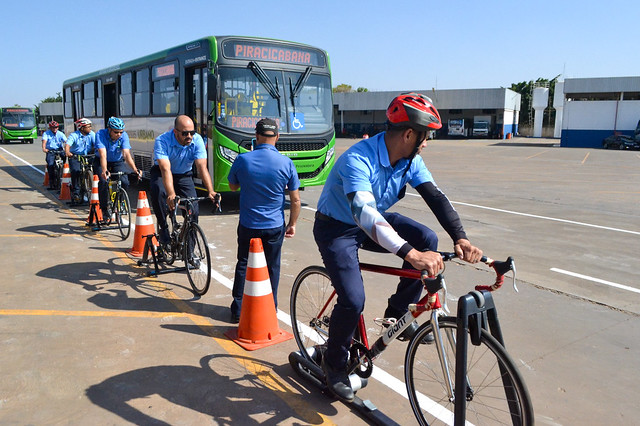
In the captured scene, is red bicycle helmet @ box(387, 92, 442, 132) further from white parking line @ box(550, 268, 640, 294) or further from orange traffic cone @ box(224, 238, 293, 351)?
white parking line @ box(550, 268, 640, 294)

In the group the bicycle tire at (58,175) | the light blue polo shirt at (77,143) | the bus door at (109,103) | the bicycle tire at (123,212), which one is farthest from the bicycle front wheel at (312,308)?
the bus door at (109,103)

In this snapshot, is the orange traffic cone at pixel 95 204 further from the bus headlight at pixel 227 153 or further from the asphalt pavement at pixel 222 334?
the bus headlight at pixel 227 153

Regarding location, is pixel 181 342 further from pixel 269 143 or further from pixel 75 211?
pixel 75 211

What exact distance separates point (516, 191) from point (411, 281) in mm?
12260

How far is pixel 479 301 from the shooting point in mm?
2492

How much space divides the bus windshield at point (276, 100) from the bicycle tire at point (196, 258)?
15.6 ft

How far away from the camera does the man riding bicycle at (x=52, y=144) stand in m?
13.6

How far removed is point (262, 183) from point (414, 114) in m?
1.94

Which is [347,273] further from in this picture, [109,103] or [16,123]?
[16,123]

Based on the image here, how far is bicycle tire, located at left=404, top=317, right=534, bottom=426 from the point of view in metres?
2.41

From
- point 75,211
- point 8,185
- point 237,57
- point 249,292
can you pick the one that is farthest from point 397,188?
point 8,185

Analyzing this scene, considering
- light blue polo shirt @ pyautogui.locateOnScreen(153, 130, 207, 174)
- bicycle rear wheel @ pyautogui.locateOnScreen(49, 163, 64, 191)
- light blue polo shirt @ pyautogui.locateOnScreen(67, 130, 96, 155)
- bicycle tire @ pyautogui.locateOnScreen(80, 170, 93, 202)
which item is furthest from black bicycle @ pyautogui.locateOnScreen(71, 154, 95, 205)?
light blue polo shirt @ pyautogui.locateOnScreen(153, 130, 207, 174)

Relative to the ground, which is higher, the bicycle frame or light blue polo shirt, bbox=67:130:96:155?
light blue polo shirt, bbox=67:130:96:155

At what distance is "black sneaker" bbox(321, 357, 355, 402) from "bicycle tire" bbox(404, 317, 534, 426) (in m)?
0.40
